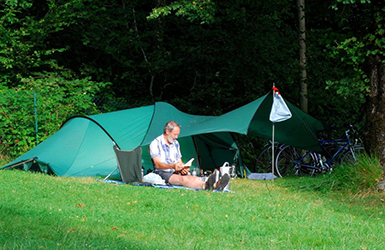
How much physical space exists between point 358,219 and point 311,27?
33.7 feet

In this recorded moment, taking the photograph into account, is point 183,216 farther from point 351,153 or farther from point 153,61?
point 153,61

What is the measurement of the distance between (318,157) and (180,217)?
4.96 meters

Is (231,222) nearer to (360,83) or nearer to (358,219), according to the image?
(358,219)

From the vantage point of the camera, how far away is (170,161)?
9242 millimetres

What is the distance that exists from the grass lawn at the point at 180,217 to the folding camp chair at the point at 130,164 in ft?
1.46

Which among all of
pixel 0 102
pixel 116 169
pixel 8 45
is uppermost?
pixel 8 45

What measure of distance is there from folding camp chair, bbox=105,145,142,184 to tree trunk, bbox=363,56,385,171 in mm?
3371

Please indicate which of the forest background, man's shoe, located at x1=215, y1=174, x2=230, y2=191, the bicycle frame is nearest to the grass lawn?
man's shoe, located at x1=215, y1=174, x2=230, y2=191

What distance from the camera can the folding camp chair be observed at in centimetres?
898

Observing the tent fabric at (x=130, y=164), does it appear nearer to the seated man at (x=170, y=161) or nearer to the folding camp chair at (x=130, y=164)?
the folding camp chair at (x=130, y=164)

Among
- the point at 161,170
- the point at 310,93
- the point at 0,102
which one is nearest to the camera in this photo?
the point at 161,170

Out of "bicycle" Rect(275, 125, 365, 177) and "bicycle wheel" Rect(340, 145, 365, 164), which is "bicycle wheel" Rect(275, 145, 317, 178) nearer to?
"bicycle" Rect(275, 125, 365, 177)

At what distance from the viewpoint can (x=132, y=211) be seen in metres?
6.54

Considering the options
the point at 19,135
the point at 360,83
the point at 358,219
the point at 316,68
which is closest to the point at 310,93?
the point at 316,68
